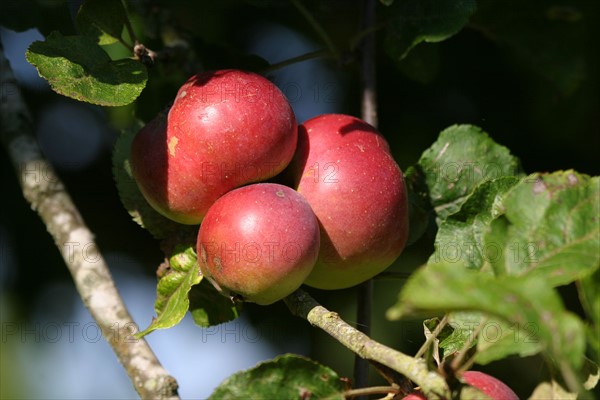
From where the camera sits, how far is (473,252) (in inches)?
40.3

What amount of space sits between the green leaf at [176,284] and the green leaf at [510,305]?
18.5 inches

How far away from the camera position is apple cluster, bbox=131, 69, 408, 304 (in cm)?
92

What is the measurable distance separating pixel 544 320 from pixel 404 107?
1.12m

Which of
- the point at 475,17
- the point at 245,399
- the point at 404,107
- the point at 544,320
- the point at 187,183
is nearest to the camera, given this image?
the point at 544,320

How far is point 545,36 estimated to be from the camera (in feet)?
5.18

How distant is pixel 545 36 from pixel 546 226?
85 cm

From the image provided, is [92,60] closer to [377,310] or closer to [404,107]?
[404,107]

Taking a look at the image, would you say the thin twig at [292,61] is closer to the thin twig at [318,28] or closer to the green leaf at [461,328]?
the thin twig at [318,28]

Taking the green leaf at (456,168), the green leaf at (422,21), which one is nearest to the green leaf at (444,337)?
the green leaf at (456,168)

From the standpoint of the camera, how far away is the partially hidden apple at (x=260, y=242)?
0.90 meters

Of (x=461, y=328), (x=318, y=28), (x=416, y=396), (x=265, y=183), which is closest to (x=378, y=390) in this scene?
(x=416, y=396)

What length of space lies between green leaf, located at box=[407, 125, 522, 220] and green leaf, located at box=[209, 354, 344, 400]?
448mm

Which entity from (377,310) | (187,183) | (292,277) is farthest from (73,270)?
(377,310)

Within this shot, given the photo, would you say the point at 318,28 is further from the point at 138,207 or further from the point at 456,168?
the point at 138,207
